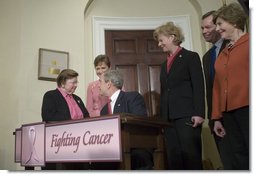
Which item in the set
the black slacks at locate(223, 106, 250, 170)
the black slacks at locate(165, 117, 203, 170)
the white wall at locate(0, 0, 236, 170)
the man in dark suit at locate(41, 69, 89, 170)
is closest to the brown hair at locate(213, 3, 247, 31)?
the black slacks at locate(223, 106, 250, 170)

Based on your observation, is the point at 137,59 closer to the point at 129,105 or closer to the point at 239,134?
the point at 129,105

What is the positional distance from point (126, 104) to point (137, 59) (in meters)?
1.27

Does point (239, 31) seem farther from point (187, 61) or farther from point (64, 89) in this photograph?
point (64, 89)

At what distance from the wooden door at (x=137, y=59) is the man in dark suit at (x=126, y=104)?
3.60 feet

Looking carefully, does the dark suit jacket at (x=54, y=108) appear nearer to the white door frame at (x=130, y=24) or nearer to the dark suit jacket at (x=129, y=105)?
the dark suit jacket at (x=129, y=105)

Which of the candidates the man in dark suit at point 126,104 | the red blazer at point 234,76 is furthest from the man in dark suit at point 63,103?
the red blazer at point 234,76

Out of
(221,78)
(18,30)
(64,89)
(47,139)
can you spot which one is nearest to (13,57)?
(18,30)

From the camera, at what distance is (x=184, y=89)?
1.60 m

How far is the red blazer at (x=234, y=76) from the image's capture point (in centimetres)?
122

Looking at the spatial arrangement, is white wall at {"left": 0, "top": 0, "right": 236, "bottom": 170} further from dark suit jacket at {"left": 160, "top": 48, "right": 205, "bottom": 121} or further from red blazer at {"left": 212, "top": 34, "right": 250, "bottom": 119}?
red blazer at {"left": 212, "top": 34, "right": 250, "bottom": 119}

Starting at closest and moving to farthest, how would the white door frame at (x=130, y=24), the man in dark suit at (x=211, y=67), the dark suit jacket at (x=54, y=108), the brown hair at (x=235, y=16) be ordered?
the brown hair at (x=235, y=16) → the man in dark suit at (x=211, y=67) → the dark suit jacket at (x=54, y=108) → the white door frame at (x=130, y=24)

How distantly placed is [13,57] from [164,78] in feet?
3.84

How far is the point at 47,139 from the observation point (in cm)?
138

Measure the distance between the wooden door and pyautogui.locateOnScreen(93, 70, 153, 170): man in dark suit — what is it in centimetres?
110
